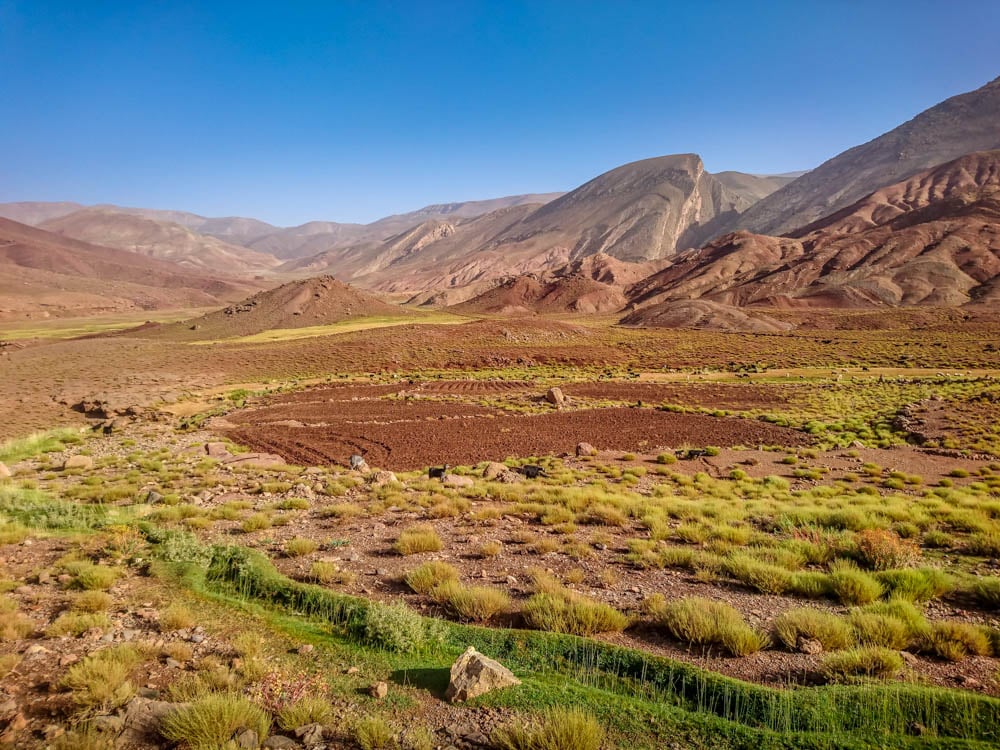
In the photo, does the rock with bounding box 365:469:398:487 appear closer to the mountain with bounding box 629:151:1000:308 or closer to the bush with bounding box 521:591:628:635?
the bush with bounding box 521:591:628:635

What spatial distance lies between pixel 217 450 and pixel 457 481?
1104 centimetres

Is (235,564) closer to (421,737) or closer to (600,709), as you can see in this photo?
(421,737)

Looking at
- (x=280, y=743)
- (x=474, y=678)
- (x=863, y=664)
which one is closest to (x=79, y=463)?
(x=280, y=743)

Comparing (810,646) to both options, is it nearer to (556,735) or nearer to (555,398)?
(556,735)

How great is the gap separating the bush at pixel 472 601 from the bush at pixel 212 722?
9.27 feet

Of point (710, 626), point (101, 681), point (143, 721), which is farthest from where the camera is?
point (710, 626)

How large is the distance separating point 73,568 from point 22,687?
10.6 ft

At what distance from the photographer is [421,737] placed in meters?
4.30

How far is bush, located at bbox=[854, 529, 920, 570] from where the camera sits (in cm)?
820

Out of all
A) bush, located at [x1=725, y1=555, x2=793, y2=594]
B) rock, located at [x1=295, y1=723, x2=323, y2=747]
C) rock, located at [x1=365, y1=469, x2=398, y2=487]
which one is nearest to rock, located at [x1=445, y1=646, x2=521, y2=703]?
rock, located at [x1=295, y1=723, x2=323, y2=747]

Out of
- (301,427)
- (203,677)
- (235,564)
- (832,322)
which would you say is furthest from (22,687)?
(832,322)

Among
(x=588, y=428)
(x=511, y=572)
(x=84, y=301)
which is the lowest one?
(x=588, y=428)

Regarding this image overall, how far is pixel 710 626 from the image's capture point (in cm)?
595

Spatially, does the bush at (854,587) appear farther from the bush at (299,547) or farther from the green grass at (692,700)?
the bush at (299,547)
